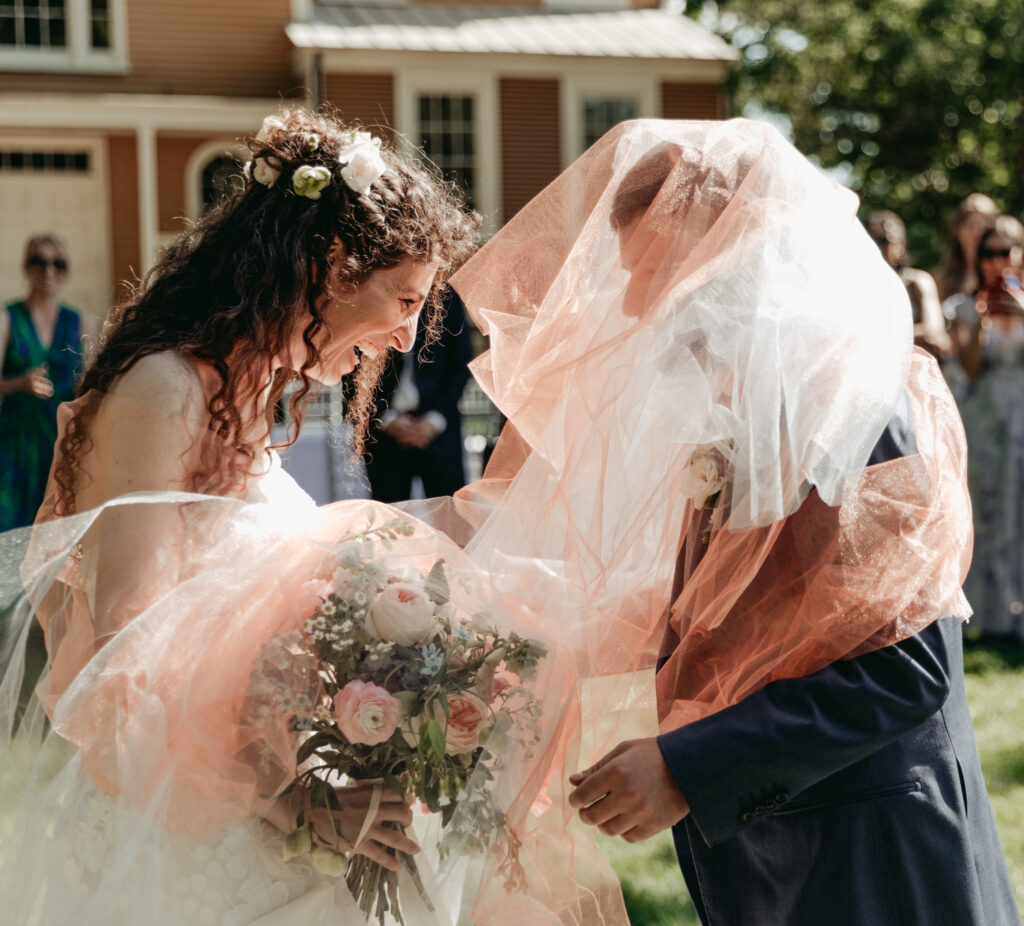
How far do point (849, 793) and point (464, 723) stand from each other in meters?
0.62

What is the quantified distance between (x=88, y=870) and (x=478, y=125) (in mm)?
16595

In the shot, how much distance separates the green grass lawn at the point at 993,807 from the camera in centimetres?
364

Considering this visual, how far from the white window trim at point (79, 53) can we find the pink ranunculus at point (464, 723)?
54.9ft

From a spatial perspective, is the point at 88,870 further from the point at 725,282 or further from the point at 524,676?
the point at 725,282

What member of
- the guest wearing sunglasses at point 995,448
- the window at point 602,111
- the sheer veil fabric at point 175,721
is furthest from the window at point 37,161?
the sheer veil fabric at point 175,721

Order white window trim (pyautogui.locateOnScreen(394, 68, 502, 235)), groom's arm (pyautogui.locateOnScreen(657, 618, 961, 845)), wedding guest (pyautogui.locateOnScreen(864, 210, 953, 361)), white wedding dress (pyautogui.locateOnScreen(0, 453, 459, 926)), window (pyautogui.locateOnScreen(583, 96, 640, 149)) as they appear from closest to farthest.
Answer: groom's arm (pyautogui.locateOnScreen(657, 618, 961, 845)) < white wedding dress (pyautogui.locateOnScreen(0, 453, 459, 926)) < wedding guest (pyautogui.locateOnScreen(864, 210, 953, 361)) < white window trim (pyautogui.locateOnScreen(394, 68, 502, 235)) < window (pyautogui.locateOnScreen(583, 96, 640, 149))

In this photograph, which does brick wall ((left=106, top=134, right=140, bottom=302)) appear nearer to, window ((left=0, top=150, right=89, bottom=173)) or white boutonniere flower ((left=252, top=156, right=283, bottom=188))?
window ((left=0, top=150, right=89, bottom=173))

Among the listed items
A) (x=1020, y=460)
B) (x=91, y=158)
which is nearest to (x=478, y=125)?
(x=91, y=158)

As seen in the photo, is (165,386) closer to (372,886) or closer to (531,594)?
(531,594)

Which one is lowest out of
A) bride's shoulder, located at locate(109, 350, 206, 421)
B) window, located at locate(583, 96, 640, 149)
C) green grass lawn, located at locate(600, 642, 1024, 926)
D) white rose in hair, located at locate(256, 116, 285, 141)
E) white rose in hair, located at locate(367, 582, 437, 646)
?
green grass lawn, located at locate(600, 642, 1024, 926)

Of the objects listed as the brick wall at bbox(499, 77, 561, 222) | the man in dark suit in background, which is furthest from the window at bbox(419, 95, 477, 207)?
the man in dark suit in background

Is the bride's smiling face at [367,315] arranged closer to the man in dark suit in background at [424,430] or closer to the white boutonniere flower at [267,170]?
the white boutonniere flower at [267,170]

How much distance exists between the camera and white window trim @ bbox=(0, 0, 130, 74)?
1625 centimetres

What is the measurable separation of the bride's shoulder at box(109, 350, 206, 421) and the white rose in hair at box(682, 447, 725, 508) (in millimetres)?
881
